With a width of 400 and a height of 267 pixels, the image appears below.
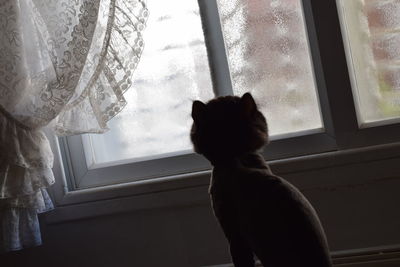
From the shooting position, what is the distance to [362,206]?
1707mm

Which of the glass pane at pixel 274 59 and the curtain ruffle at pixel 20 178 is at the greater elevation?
the glass pane at pixel 274 59

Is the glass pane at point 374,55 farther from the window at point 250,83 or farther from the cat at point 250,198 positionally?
the cat at point 250,198

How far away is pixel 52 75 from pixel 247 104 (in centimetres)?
59

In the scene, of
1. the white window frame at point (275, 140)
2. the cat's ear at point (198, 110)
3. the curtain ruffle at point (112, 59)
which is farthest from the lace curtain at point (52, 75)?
the cat's ear at point (198, 110)

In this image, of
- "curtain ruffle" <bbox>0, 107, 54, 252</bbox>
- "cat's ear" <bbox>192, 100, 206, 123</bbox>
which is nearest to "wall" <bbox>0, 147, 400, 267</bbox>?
"curtain ruffle" <bbox>0, 107, 54, 252</bbox>

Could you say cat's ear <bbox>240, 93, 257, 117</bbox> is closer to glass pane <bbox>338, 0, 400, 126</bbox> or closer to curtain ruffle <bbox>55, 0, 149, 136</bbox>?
curtain ruffle <bbox>55, 0, 149, 136</bbox>

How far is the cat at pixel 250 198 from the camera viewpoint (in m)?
1.21

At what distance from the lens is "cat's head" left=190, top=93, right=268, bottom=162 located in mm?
1341

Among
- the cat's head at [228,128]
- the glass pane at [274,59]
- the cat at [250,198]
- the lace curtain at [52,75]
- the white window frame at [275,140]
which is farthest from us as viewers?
the glass pane at [274,59]

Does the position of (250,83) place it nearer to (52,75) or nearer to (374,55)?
(374,55)

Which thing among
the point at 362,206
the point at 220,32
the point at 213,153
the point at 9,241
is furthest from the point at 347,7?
the point at 9,241

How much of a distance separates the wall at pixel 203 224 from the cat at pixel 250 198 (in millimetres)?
410

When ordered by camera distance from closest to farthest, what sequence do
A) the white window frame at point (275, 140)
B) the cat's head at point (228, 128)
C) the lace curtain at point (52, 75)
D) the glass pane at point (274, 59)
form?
1. the cat's head at point (228, 128)
2. the lace curtain at point (52, 75)
3. the white window frame at point (275, 140)
4. the glass pane at point (274, 59)

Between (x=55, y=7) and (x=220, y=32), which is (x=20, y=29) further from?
(x=220, y=32)
